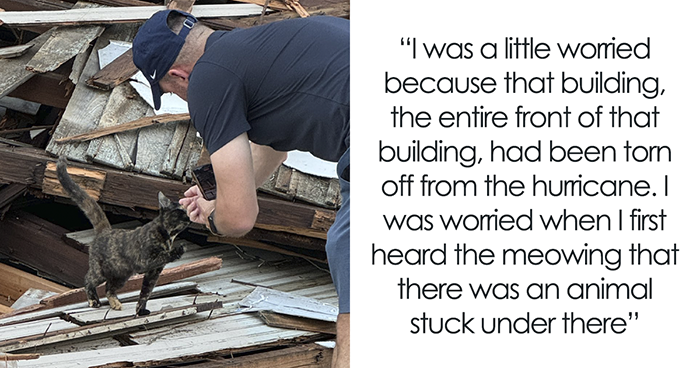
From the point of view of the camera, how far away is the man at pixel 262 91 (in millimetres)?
3398

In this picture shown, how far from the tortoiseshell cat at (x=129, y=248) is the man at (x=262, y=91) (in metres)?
1.57

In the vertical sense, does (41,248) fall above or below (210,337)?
above

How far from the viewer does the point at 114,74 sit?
287 inches

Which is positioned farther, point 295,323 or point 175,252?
point 295,323

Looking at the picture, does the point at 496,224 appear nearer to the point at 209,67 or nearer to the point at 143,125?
the point at 209,67

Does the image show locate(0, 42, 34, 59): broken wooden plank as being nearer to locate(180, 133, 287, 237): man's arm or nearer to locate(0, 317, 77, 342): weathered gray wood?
locate(0, 317, 77, 342): weathered gray wood

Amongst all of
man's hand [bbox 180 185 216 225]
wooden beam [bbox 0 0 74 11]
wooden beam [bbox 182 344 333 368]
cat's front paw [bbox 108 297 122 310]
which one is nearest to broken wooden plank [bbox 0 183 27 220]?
wooden beam [bbox 0 0 74 11]

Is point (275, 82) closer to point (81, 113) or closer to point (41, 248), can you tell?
point (81, 113)

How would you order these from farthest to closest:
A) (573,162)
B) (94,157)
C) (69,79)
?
(69,79)
(94,157)
(573,162)

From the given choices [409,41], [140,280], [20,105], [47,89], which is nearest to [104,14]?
[47,89]

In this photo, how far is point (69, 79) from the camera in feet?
24.6

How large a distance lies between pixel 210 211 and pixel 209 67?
81 centimetres

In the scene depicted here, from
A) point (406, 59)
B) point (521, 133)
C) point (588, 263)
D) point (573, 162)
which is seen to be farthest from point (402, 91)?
point (588, 263)

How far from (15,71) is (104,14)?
87cm
